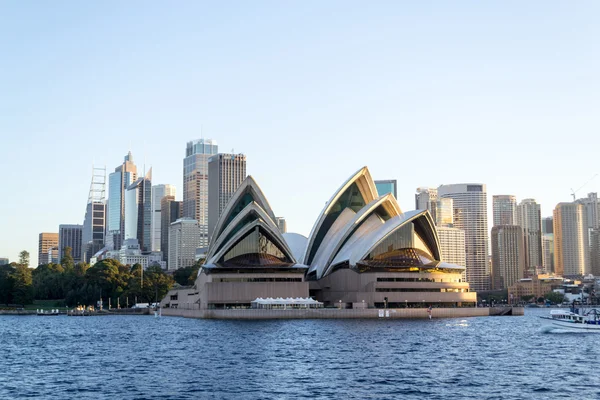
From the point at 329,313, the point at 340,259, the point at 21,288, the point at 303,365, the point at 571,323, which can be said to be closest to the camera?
the point at 303,365

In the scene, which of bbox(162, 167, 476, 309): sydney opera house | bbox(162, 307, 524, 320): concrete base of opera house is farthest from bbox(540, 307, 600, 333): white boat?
bbox(162, 167, 476, 309): sydney opera house

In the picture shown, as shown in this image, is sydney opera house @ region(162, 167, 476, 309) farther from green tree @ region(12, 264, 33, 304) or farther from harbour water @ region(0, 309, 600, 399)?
green tree @ region(12, 264, 33, 304)

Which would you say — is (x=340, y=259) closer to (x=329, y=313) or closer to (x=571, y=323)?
(x=329, y=313)

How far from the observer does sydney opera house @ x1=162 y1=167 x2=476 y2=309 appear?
366 feet

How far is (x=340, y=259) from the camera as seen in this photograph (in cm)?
11862

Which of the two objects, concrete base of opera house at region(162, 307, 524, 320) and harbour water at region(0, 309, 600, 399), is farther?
concrete base of opera house at region(162, 307, 524, 320)

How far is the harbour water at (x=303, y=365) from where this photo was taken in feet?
129

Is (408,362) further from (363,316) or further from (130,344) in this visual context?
(363,316)

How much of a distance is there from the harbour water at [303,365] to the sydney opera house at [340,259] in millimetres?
32216

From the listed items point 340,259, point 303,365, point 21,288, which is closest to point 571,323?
point 303,365

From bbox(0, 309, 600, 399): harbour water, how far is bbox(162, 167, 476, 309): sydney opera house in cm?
3222

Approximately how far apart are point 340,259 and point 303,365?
69.6 metres

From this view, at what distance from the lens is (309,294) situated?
122 meters

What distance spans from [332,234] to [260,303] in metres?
22.4
